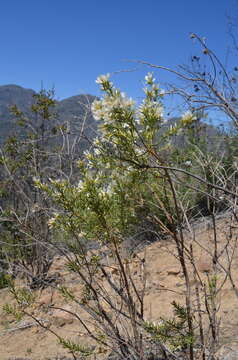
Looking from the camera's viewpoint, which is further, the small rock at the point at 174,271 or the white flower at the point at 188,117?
the small rock at the point at 174,271

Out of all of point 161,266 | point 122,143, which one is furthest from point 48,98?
point 122,143

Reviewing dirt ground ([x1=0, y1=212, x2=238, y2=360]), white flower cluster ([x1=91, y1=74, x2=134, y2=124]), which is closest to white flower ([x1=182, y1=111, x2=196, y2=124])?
white flower cluster ([x1=91, y1=74, x2=134, y2=124])

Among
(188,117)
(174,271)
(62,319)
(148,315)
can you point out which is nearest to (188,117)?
(188,117)

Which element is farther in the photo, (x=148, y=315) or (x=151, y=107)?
(x=148, y=315)

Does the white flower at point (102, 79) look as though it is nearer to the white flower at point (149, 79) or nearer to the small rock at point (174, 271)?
the white flower at point (149, 79)

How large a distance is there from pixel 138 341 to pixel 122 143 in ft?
5.03

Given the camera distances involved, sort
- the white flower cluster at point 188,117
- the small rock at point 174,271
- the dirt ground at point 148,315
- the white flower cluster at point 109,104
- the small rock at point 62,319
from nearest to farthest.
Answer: the white flower cluster at point 109,104, the white flower cluster at point 188,117, the dirt ground at point 148,315, the small rock at point 62,319, the small rock at point 174,271

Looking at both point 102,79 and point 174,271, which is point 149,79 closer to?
point 102,79

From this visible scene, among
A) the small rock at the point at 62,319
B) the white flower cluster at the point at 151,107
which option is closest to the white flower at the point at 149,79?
the white flower cluster at the point at 151,107

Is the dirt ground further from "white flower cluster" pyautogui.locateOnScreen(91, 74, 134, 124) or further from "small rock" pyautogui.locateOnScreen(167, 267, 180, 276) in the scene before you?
"white flower cluster" pyautogui.locateOnScreen(91, 74, 134, 124)

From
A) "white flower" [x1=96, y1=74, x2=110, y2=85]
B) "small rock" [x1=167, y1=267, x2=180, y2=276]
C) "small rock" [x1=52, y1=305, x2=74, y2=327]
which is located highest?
"white flower" [x1=96, y1=74, x2=110, y2=85]

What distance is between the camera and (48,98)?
23.5ft

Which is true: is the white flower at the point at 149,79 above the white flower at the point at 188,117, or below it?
above

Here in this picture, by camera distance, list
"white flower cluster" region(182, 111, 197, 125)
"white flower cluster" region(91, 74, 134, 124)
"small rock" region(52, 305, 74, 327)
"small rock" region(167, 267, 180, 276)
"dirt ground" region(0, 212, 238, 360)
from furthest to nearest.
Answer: "small rock" region(167, 267, 180, 276), "small rock" region(52, 305, 74, 327), "dirt ground" region(0, 212, 238, 360), "white flower cluster" region(182, 111, 197, 125), "white flower cluster" region(91, 74, 134, 124)
